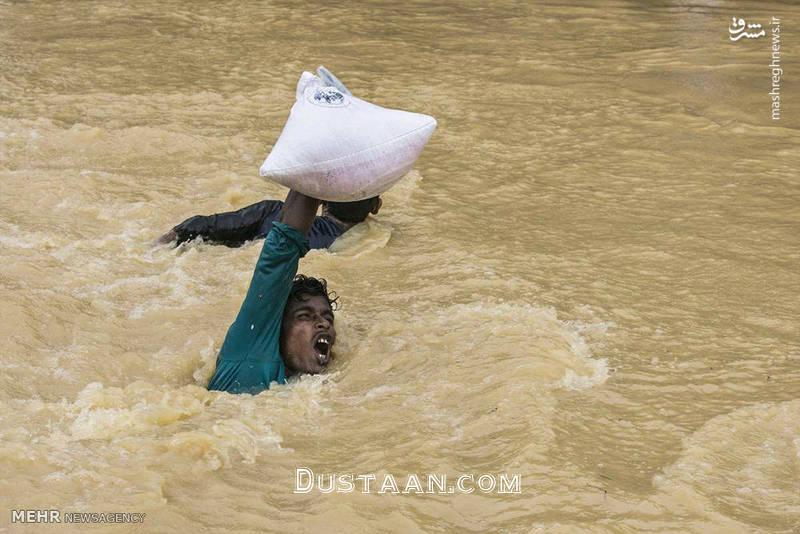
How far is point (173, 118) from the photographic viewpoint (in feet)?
25.7

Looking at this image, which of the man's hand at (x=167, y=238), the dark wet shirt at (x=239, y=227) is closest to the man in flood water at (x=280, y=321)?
the dark wet shirt at (x=239, y=227)

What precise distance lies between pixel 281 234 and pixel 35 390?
115 cm

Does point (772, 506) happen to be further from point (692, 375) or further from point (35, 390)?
point (35, 390)

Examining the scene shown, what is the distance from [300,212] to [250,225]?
188cm

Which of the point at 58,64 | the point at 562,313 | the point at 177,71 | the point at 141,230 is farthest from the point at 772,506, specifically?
the point at 58,64

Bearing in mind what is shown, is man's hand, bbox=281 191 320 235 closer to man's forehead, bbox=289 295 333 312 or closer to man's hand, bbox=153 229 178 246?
man's forehead, bbox=289 295 333 312

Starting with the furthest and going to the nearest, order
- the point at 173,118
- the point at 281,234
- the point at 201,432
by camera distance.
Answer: the point at 173,118, the point at 281,234, the point at 201,432

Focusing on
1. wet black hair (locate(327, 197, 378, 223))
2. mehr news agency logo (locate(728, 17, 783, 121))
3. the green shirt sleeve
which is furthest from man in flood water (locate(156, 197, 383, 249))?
mehr news agency logo (locate(728, 17, 783, 121))

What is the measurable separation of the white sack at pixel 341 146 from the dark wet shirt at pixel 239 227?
5.97 feet

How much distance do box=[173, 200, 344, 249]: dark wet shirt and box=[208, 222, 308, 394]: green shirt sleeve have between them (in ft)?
5.14

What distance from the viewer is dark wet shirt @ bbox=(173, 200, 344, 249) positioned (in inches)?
229

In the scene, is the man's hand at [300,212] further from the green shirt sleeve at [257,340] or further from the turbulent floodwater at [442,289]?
the turbulent floodwater at [442,289]

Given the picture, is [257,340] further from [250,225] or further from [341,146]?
[250,225]

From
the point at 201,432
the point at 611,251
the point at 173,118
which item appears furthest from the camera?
the point at 173,118
